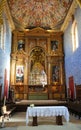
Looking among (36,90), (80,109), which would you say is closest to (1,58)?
(36,90)

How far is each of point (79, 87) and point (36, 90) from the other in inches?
262

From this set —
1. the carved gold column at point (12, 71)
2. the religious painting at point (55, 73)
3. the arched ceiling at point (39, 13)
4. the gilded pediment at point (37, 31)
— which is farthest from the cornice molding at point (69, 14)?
the carved gold column at point (12, 71)

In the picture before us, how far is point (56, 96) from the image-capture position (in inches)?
719

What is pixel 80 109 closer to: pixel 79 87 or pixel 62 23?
pixel 79 87

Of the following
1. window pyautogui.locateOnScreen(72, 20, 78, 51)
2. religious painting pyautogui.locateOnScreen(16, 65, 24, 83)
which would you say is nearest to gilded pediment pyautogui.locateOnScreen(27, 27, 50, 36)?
religious painting pyautogui.locateOnScreen(16, 65, 24, 83)

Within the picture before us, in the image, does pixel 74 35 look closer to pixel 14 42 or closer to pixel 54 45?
pixel 54 45

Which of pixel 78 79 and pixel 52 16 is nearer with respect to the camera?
pixel 78 79

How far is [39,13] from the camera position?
60.0ft

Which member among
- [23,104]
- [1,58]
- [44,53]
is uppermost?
[44,53]

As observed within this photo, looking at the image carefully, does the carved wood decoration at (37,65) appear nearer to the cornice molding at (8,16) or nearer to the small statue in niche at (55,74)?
the small statue in niche at (55,74)

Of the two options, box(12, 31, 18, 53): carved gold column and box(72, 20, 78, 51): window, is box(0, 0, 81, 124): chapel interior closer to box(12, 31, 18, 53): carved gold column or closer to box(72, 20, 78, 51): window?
box(12, 31, 18, 53): carved gold column

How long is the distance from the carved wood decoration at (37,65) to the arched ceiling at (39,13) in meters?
0.92

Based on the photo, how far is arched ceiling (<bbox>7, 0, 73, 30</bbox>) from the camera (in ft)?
53.5

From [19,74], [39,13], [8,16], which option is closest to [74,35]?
[39,13]
